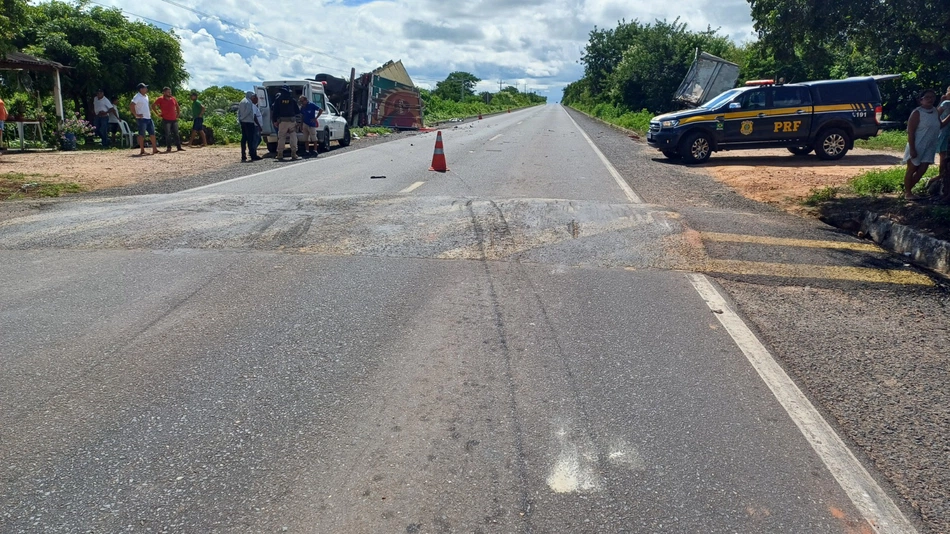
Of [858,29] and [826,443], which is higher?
[858,29]

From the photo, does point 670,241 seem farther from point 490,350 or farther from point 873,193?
point 873,193

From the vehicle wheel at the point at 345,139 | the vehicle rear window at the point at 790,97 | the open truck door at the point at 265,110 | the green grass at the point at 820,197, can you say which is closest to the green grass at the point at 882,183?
the green grass at the point at 820,197

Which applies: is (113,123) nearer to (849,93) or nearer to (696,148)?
(696,148)

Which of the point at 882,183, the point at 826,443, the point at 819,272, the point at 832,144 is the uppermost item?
the point at 832,144

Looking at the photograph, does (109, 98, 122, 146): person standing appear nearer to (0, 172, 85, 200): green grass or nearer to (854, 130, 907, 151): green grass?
(0, 172, 85, 200): green grass

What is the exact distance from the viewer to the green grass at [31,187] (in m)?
11.2

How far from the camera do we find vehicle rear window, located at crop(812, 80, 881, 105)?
16.8 m

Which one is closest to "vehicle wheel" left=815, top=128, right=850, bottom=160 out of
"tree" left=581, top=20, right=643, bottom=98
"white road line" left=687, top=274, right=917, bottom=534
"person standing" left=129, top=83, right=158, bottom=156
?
"white road line" left=687, top=274, right=917, bottom=534

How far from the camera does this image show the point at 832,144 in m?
17.2

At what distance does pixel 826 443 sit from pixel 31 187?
12385 mm

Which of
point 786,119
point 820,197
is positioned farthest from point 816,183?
point 786,119

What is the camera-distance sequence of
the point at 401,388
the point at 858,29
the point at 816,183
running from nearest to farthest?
the point at 401,388
the point at 858,29
the point at 816,183

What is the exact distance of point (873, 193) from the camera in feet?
38.0

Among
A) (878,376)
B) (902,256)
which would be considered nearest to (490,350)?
(878,376)
